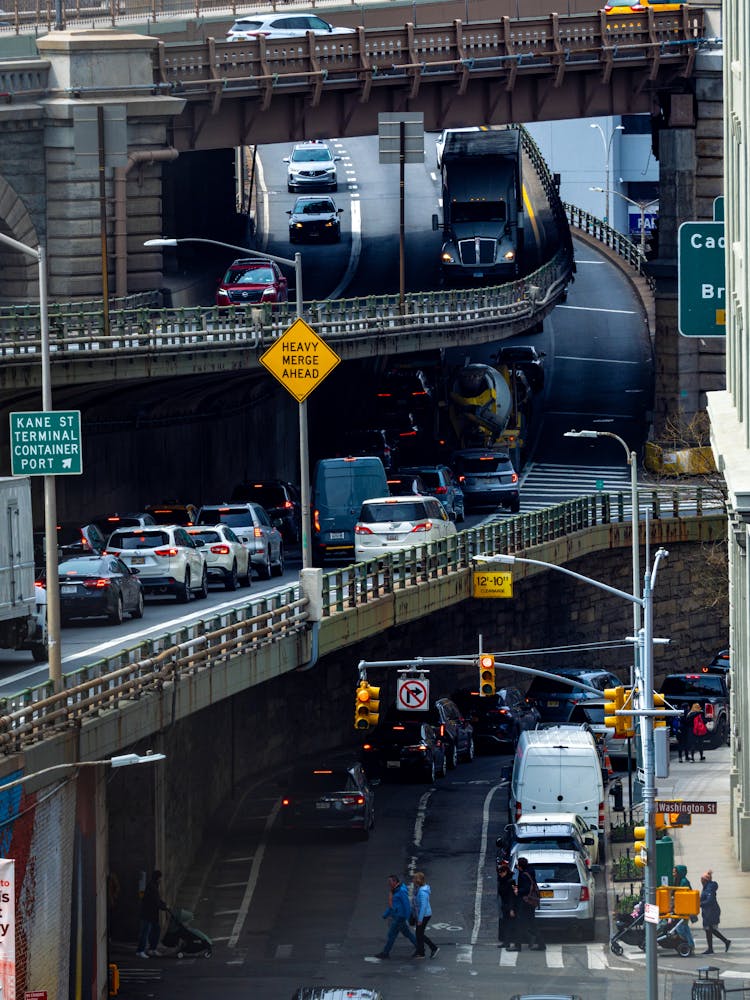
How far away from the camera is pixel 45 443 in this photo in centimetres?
3522

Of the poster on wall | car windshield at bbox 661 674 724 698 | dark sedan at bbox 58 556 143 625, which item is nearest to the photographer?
the poster on wall

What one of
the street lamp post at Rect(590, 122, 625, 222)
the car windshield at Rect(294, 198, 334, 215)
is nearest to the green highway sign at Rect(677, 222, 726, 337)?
the car windshield at Rect(294, 198, 334, 215)

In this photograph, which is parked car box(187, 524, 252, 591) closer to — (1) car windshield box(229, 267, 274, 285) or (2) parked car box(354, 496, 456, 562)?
(2) parked car box(354, 496, 456, 562)

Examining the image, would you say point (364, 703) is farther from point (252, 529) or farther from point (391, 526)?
point (391, 526)

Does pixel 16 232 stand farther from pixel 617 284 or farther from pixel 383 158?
pixel 617 284

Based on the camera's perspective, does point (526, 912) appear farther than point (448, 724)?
No

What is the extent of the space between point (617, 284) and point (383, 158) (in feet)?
115

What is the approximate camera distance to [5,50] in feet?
289

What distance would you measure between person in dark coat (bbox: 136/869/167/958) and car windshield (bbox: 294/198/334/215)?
55.8 metres

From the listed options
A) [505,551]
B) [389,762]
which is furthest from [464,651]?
[389,762]

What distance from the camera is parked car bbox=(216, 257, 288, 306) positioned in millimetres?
74500

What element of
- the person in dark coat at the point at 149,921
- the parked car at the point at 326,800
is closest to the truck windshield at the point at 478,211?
the parked car at the point at 326,800

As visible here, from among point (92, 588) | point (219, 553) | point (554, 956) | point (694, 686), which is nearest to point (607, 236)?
point (694, 686)

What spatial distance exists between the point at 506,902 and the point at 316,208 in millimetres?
56002
